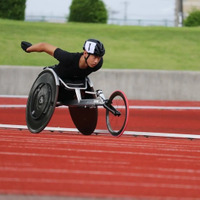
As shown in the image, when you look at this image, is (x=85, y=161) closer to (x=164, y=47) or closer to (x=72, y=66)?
(x=72, y=66)

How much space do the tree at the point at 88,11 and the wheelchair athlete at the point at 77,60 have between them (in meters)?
27.7

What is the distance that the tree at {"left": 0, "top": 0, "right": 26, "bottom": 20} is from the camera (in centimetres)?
3466

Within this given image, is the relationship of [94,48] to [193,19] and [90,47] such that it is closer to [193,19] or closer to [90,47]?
[90,47]

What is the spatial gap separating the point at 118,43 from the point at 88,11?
9074 mm

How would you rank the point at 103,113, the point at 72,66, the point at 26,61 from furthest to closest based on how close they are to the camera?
the point at 26,61, the point at 103,113, the point at 72,66

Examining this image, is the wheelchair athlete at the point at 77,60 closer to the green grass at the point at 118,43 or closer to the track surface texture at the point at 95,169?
the track surface texture at the point at 95,169

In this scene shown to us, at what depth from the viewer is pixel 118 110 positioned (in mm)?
9570

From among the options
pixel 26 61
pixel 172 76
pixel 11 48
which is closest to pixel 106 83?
pixel 172 76

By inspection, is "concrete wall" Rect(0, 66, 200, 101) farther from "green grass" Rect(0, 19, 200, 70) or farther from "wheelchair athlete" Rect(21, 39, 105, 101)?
"wheelchair athlete" Rect(21, 39, 105, 101)

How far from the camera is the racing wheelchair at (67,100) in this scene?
30.8ft

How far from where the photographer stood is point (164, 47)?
28938mm

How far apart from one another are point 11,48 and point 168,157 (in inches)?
785

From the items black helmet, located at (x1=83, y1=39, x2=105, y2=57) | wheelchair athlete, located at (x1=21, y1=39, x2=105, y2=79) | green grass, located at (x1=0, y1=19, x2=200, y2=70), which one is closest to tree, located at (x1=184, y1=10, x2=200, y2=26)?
green grass, located at (x1=0, y1=19, x2=200, y2=70)

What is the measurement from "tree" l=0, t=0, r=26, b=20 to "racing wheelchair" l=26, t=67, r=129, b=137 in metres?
25.1
